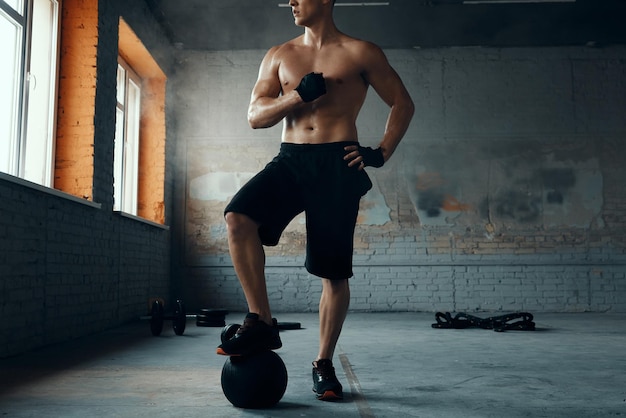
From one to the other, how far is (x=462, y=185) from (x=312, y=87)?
Result: 6335mm

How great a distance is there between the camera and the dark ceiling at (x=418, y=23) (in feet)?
24.2

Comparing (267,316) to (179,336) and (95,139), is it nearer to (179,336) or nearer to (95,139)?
(179,336)

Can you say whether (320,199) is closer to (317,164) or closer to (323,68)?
(317,164)

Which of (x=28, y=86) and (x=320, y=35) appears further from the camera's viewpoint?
(x=28, y=86)

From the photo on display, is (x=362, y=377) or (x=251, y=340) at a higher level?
(x=251, y=340)

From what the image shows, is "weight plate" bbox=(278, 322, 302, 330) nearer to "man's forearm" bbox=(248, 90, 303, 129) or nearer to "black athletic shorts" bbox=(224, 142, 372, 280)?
"black athletic shorts" bbox=(224, 142, 372, 280)

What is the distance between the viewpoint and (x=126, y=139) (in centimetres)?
721

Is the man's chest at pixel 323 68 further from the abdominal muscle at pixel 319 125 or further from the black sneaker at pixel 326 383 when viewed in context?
the black sneaker at pixel 326 383

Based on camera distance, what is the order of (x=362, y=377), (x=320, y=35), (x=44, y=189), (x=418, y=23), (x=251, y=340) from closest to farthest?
(x=251, y=340)
(x=320, y=35)
(x=362, y=377)
(x=44, y=189)
(x=418, y=23)

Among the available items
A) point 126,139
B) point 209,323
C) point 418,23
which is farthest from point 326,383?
point 418,23

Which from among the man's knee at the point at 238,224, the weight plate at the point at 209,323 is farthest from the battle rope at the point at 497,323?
the man's knee at the point at 238,224

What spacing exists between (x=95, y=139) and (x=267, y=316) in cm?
345

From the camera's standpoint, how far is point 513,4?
738 centimetres

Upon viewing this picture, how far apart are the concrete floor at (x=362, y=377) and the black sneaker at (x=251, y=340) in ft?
0.68
